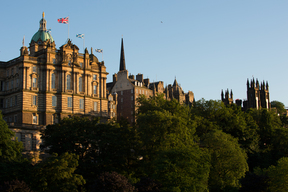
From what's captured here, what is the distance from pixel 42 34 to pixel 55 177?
189 ft

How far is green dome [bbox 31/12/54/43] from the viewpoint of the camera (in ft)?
356

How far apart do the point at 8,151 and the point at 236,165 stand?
40.5 metres

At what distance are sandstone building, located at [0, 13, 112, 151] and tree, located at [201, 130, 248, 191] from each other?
30182mm

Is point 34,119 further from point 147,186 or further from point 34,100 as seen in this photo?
point 147,186

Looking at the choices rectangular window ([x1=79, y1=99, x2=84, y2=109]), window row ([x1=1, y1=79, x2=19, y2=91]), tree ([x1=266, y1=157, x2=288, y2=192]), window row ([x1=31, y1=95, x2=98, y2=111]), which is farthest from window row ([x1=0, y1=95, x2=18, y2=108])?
tree ([x1=266, y1=157, x2=288, y2=192])

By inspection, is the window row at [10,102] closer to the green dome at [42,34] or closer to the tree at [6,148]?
the green dome at [42,34]

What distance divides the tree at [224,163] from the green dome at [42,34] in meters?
46.7

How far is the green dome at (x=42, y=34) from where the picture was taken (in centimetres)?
10862

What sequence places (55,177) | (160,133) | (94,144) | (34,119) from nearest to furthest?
1. (55,177)
2. (94,144)
3. (160,133)
4. (34,119)

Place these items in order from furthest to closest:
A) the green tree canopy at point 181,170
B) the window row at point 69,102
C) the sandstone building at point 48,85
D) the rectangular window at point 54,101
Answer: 1. the rectangular window at point 54,101
2. the window row at point 69,102
3. the sandstone building at point 48,85
4. the green tree canopy at point 181,170

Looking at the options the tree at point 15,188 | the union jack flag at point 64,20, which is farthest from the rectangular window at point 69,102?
the tree at point 15,188

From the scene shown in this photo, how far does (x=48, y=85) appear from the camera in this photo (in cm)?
9731

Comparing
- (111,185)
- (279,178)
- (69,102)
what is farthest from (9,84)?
(279,178)

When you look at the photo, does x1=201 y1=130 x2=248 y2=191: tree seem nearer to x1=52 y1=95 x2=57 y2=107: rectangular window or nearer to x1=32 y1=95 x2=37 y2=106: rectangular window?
x1=52 y1=95 x2=57 y2=107: rectangular window
